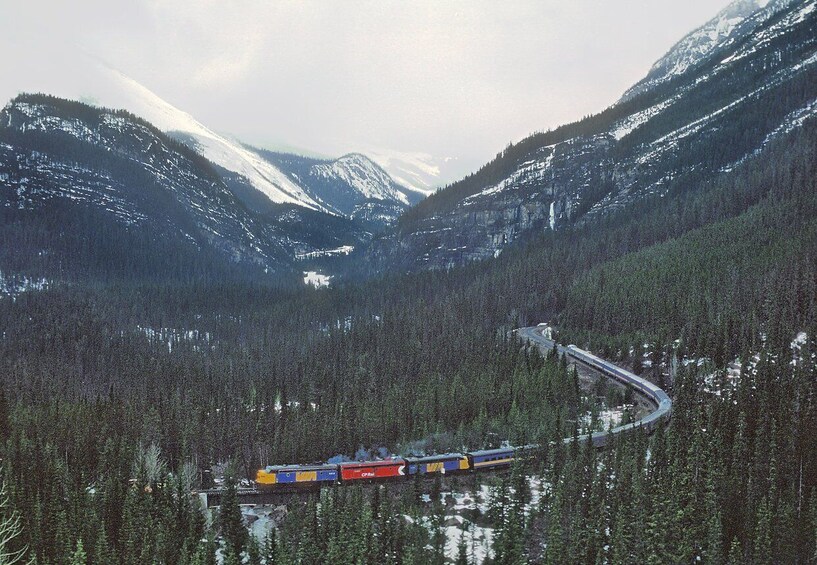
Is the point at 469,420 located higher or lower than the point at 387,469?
higher

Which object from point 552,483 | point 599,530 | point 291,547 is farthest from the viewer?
point 552,483

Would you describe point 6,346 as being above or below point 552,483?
above

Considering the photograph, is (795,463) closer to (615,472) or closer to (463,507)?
(615,472)

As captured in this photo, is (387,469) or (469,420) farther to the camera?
(469,420)

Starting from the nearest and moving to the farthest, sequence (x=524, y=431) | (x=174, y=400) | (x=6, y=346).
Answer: (x=524, y=431) < (x=174, y=400) < (x=6, y=346)

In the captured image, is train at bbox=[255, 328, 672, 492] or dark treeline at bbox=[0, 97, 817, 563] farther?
train at bbox=[255, 328, 672, 492]

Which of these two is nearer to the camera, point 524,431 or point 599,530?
point 599,530

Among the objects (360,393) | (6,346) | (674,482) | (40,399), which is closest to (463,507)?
(674,482)

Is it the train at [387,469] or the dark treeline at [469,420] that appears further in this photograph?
the train at [387,469]

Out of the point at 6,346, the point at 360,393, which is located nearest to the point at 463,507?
the point at 360,393

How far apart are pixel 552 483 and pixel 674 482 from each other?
592 inches

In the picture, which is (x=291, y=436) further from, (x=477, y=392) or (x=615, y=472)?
(x=615, y=472)

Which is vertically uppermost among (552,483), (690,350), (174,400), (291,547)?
(690,350)

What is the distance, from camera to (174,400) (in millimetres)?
127250
